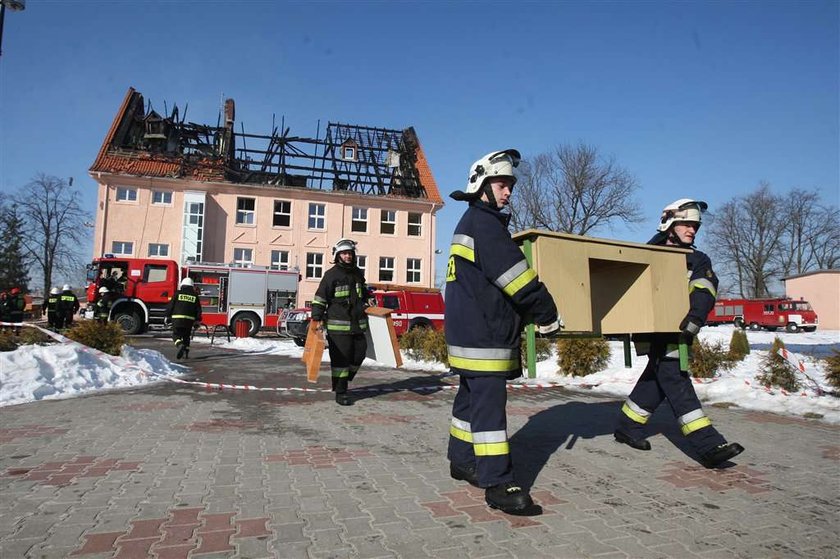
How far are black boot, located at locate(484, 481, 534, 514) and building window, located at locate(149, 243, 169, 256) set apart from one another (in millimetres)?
30338

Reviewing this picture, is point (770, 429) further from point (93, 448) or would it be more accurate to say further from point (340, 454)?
point (93, 448)

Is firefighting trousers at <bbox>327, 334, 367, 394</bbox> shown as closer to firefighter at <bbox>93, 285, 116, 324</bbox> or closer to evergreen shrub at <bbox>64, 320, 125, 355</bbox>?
evergreen shrub at <bbox>64, 320, 125, 355</bbox>

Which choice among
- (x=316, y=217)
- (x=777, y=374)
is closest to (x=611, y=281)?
(x=777, y=374)

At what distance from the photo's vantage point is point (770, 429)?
18.1 feet

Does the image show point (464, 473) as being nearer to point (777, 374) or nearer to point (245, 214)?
point (777, 374)

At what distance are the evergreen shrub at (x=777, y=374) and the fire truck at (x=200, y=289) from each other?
16.7 metres

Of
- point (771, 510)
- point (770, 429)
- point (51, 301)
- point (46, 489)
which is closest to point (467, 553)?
point (771, 510)

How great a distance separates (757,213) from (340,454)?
197 feet

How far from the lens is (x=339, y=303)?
22.3ft

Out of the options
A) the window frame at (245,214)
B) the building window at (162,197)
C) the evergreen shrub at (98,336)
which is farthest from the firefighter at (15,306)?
the window frame at (245,214)

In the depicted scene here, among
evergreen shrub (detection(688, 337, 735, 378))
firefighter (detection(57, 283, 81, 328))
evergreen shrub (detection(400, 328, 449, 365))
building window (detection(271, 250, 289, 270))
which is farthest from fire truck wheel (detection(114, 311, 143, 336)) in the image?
evergreen shrub (detection(688, 337, 735, 378))

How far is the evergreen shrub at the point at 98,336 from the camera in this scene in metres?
9.30

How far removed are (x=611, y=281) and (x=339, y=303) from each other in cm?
346

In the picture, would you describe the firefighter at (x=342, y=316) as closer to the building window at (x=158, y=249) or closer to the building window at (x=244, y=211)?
the building window at (x=244, y=211)
